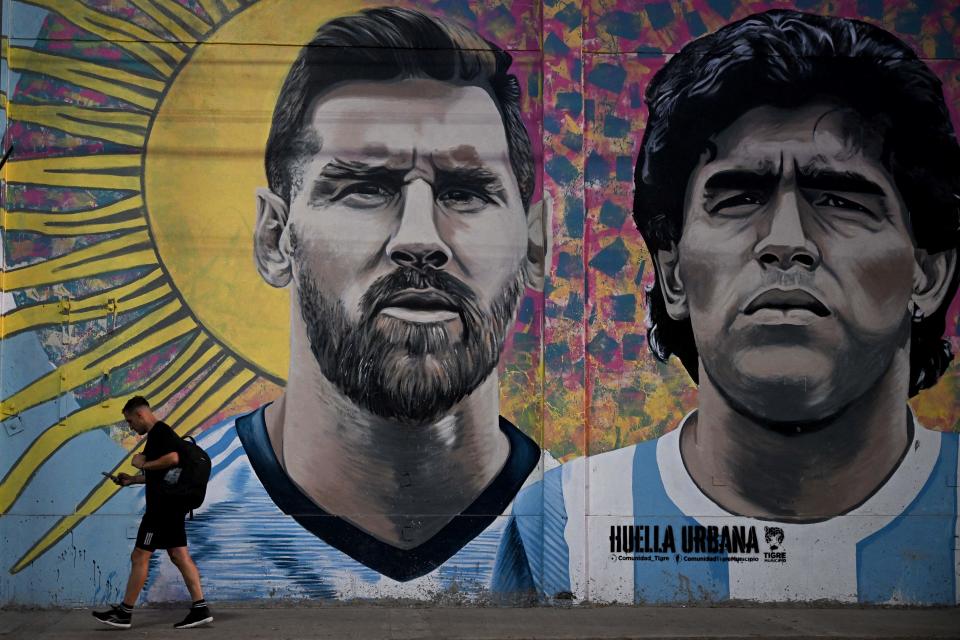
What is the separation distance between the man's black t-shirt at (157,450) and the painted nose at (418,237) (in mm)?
2308

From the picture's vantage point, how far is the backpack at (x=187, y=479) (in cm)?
824

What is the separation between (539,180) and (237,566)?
406 centimetres

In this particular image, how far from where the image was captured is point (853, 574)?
9414 millimetres

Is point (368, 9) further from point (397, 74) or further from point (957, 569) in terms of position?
point (957, 569)

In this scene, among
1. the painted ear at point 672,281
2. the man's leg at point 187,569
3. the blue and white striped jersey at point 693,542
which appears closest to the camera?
the man's leg at point 187,569

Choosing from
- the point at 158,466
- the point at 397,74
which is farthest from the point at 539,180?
the point at 158,466

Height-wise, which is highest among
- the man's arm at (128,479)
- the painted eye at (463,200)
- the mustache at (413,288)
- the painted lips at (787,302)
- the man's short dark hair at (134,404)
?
the painted eye at (463,200)

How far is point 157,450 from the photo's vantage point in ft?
27.2

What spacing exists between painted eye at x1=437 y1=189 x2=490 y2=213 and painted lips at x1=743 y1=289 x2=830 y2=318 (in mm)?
2405

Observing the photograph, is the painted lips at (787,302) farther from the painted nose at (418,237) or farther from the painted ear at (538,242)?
the painted nose at (418,237)

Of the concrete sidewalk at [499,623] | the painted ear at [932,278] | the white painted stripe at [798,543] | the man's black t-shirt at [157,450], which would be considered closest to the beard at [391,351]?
the man's black t-shirt at [157,450]

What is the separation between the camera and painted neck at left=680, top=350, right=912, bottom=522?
371 inches

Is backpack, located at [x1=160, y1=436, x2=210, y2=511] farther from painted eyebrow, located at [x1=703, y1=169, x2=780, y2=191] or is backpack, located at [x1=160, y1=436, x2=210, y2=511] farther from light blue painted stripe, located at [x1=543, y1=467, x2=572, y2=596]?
painted eyebrow, located at [x1=703, y1=169, x2=780, y2=191]

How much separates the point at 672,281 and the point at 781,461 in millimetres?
1774
